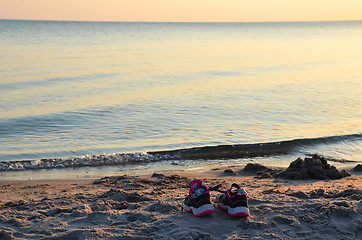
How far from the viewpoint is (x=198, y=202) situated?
4926 millimetres

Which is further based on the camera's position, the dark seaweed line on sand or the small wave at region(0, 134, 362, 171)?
the dark seaweed line on sand

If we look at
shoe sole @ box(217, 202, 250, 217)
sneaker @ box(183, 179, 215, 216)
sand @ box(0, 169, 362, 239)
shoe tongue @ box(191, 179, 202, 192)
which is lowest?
sand @ box(0, 169, 362, 239)

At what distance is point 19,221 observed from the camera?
4879mm

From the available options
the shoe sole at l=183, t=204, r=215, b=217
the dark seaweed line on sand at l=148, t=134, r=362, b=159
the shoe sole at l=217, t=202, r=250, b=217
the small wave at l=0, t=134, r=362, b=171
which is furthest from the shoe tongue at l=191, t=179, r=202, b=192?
the dark seaweed line on sand at l=148, t=134, r=362, b=159

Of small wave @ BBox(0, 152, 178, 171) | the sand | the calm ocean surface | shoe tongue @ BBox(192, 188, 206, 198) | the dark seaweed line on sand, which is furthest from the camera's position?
the calm ocean surface

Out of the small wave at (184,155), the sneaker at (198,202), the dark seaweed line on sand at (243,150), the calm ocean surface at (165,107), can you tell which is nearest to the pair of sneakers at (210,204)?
the sneaker at (198,202)

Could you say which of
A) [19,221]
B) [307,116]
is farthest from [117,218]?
[307,116]

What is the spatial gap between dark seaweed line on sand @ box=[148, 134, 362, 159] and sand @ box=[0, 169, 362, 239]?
331cm

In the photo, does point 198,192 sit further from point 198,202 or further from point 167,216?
point 167,216

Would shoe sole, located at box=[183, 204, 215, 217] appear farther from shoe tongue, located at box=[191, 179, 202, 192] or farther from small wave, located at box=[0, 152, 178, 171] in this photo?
small wave, located at box=[0, 152, 178, 171]

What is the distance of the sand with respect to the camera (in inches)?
178

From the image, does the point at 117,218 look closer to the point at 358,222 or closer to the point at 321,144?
the point at 358,222

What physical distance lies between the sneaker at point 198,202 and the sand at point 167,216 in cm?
8

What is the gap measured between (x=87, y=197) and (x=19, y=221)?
51.2 inches
